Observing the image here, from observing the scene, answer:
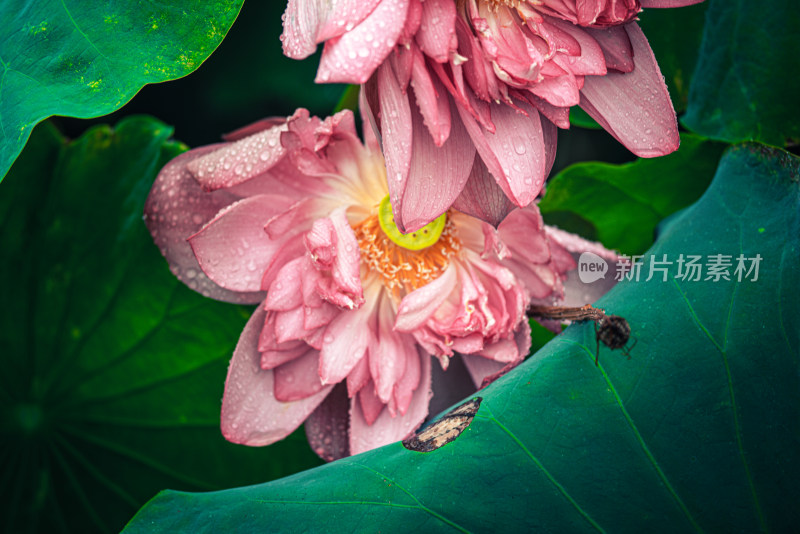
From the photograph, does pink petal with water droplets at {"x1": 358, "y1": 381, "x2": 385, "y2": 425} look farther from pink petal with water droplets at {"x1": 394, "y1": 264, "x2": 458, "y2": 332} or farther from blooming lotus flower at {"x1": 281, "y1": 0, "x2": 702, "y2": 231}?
blooming lotus flower at {"x1": 281, "y1": 0, "x2": 702, "y2": 231}

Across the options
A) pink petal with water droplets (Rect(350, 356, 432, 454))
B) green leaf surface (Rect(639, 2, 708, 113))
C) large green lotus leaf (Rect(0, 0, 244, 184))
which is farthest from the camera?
green leaf surface (Rect(639, 2, 708, 113))

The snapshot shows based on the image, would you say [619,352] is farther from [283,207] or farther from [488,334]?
[283,207]

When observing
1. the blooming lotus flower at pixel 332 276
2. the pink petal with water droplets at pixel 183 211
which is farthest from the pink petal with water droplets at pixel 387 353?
the pink petal with water droplets at pixel 183 211

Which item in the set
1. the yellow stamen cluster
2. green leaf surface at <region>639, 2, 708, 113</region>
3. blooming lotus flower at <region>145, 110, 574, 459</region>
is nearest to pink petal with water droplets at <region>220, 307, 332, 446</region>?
blooming lotus flower at <region>145, 110, 574, 459</region>

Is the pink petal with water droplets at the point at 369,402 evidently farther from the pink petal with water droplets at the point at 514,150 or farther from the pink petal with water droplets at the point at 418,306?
the pink petal with water droplets at the point at 514,150

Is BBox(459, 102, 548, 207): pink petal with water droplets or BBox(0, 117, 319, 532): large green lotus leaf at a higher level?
BBox(459, 102, 548, 207): pink petal with water droplets

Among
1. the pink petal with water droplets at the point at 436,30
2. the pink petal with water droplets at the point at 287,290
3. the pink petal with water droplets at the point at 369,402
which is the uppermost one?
the pink petal with water droplets at the point at 436,30

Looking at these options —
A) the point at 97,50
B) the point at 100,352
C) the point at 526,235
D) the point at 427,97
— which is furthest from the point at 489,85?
the point at 100,352
